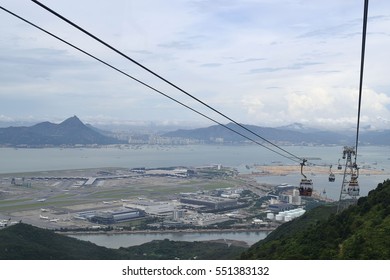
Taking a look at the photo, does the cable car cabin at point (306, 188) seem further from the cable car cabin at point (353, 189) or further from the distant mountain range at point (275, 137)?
the distant mountain range at point (275, 137)

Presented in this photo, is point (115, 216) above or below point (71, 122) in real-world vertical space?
below

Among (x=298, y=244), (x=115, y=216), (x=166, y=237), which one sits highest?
(x=298, y=244)

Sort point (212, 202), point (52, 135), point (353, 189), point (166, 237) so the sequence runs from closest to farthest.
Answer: point (353, 189) → point (166, 237) → point (212, 202) → point (52, 135)

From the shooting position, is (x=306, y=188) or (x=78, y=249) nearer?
(x=306, y=188)

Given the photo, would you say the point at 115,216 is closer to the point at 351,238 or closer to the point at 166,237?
the point at 166,237

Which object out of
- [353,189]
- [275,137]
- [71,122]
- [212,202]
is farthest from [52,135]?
[353,189]

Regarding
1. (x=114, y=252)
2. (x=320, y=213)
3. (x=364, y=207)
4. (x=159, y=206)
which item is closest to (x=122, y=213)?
(x=159, y=206)
